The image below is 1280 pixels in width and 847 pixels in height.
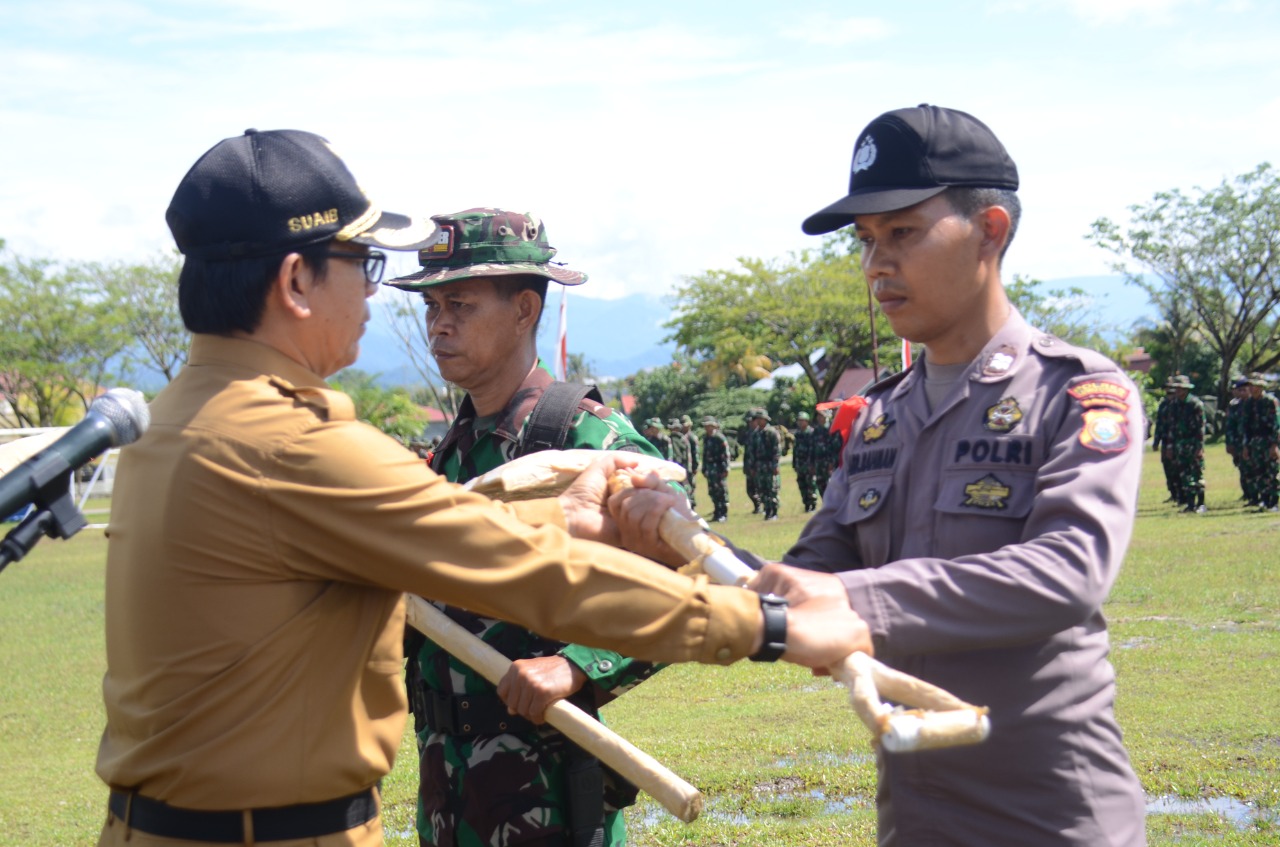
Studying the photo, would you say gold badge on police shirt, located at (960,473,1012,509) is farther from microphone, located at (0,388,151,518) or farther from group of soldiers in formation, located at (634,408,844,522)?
group of soldiers in formation, located at (634,408,844,522)

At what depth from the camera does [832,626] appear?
2.17 meters

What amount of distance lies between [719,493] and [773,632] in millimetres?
23415

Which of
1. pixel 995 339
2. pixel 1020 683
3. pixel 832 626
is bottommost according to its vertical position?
pixel 1020 683

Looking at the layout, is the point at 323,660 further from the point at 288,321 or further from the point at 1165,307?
the point at 1165,307

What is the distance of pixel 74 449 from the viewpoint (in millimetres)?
1975

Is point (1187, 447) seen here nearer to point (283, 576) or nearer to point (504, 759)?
point (504, 759)

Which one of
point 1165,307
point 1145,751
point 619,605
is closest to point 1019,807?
point 619,605

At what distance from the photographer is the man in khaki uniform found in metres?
2.08

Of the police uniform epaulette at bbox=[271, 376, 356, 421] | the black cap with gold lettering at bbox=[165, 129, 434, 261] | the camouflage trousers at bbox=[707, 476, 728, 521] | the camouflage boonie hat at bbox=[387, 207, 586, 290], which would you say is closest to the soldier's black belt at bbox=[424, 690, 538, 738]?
the camouflage boonie hat at bbox=[387, 207, 586, 290]

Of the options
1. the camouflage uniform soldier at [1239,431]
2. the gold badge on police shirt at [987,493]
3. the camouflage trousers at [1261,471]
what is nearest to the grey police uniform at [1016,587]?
the gold badge on police shirt at [987,493]

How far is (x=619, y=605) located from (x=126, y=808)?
944mm

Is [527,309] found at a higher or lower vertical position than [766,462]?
higher

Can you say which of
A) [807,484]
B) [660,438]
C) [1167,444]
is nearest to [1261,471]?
[1167,444]

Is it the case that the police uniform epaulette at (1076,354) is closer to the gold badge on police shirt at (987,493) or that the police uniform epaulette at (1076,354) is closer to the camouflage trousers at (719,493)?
the gold badge on police shirt at (987,493)
